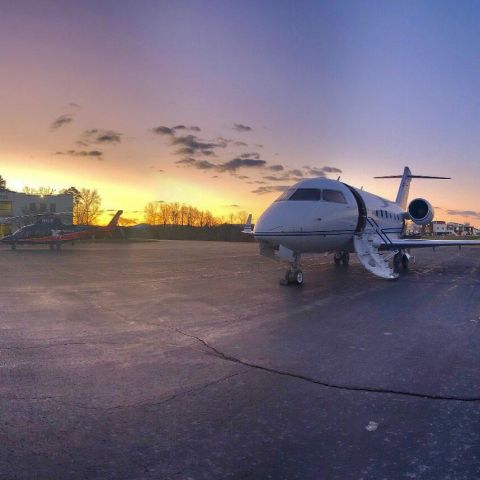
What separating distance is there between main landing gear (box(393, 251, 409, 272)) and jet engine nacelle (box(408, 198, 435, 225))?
2554 millimetres

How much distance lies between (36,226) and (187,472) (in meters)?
33.5

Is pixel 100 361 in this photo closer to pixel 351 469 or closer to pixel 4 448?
pixel 4 448

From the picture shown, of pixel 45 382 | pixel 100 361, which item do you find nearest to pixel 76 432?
pixel 45 382

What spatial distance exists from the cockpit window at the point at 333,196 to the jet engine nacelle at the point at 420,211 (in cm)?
792

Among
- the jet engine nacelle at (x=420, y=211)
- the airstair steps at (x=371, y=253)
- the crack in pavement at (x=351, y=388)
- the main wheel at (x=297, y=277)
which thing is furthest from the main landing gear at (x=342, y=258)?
the crack in pavement at (x=351, y=388)

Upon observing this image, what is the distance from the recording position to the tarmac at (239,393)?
8.88 ft

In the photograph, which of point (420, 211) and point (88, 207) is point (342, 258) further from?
point (88, 207)

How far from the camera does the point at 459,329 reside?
6449 mm

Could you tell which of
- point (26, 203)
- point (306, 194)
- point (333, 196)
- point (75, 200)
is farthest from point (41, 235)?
point (75, 200)

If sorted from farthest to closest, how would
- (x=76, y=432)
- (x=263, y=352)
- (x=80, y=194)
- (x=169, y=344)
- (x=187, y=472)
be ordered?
(x=80, y=194), (x=169, y=344), (x=263, y=352), (x=76, y=432), (x=187, y=472)

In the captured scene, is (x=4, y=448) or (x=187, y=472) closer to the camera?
(x=187, y=472)

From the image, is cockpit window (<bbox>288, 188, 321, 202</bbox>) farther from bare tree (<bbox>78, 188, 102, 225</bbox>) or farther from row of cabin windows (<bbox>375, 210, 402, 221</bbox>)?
bare tree (<bbox>78, 188, 102, 225</bbox>)

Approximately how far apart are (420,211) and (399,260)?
12.2 feet

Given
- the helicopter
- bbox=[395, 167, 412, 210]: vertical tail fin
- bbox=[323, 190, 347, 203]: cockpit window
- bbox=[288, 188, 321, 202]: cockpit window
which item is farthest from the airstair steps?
the helicopter
